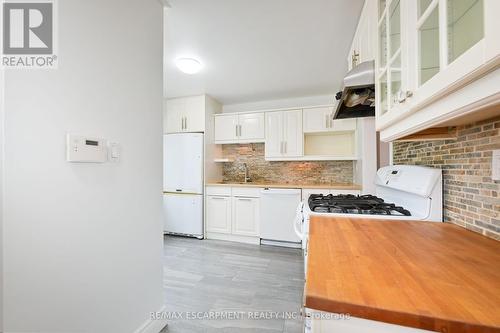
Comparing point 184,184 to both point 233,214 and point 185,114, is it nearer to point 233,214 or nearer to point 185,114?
point 233,214

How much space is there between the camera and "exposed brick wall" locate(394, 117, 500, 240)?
92 cm

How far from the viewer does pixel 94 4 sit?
1.12 metres

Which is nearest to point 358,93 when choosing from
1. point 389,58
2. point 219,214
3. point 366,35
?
point 366,35

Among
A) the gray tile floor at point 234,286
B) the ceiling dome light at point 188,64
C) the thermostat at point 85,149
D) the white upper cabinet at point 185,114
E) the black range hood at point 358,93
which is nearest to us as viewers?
the thermostat at point 85,149

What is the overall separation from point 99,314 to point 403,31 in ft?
6.52

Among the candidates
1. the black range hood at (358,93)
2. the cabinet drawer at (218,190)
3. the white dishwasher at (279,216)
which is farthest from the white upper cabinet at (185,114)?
the black range hood at (358,93)

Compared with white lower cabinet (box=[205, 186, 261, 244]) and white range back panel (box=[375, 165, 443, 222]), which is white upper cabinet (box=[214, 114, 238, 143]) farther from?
white range back panel (box=[375, 165, 443, 222])

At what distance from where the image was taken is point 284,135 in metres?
3.48

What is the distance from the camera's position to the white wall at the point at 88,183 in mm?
842

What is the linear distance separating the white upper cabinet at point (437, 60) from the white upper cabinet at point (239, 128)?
8.24 feet

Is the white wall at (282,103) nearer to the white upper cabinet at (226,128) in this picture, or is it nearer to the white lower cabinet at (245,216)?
the white upper cabinet at (226,128)

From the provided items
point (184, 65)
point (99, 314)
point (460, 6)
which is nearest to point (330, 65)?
point (184, 65)

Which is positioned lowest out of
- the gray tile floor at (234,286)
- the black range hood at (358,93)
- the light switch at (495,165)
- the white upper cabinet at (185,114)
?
the gray tile floor at (234,286)

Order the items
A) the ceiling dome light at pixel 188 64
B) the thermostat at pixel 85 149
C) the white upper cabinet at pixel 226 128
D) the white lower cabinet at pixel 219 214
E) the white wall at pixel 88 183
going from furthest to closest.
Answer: the white upper cabinet at pixel 226 128
the white lower cabinet at pixel 219 214
the ceiling dome light at pixel 188 64
the thermostat at pixel 85 149
the white wall at pixel 88 183
